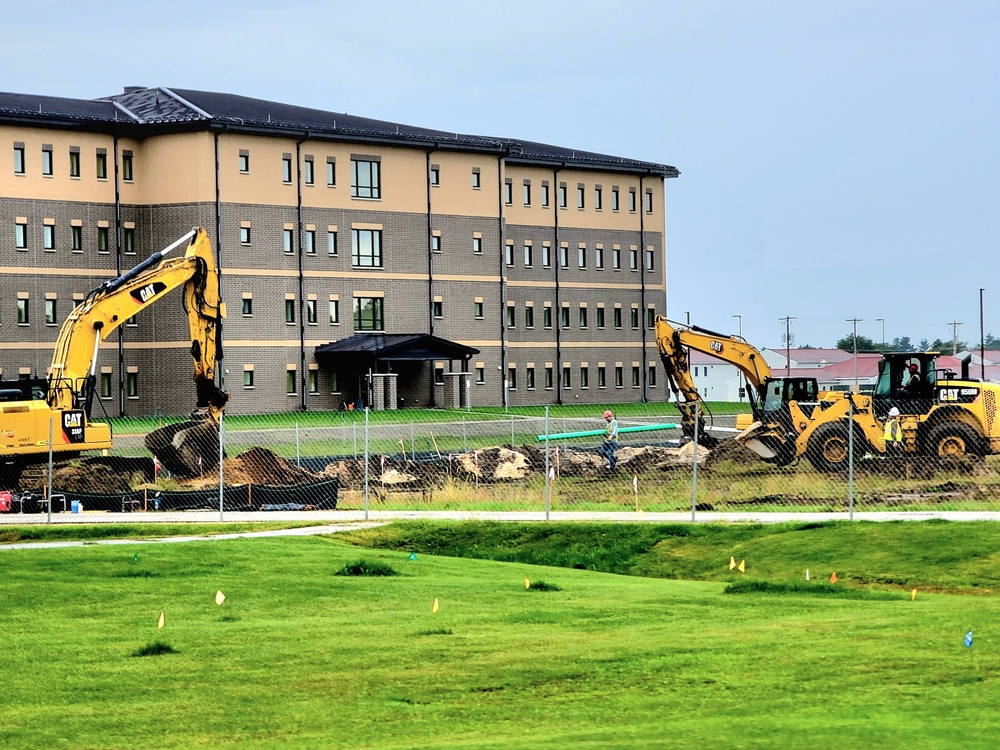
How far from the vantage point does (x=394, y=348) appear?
73500mm

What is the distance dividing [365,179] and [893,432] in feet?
138

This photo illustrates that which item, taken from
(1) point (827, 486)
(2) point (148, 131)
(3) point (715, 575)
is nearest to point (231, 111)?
(2) point (148, 131)

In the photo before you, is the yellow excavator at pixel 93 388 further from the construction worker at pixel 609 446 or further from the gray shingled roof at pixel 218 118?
the gray shingled roof at pixel 218 118

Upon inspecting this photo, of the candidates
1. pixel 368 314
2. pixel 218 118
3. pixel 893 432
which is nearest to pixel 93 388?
pixel 893 432

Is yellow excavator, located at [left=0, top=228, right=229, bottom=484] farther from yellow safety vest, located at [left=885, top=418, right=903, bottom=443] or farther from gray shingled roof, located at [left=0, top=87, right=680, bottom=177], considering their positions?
gray shingled roof, located at [left=0, top=87, right=680, bottom=177]

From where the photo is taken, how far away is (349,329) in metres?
76.0

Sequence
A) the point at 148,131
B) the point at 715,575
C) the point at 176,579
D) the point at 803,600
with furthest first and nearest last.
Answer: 1. the point at 148,131
2. the point at 715,575
3. the point at 176,579
4. the point at 803,600

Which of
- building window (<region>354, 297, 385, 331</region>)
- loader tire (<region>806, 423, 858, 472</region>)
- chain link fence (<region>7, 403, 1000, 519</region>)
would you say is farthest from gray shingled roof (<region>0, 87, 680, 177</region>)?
loader tire (<region>806, 423, 858, 472</region>)

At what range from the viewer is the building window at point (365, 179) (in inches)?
3009

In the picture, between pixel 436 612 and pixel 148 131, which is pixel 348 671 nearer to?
pixel 436 612

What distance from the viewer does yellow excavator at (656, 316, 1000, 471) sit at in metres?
39.9

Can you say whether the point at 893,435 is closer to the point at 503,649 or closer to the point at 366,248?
the point at 503,649

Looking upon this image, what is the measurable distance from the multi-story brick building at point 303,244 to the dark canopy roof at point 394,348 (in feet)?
0.44

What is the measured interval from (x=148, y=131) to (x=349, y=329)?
44.2 feet
